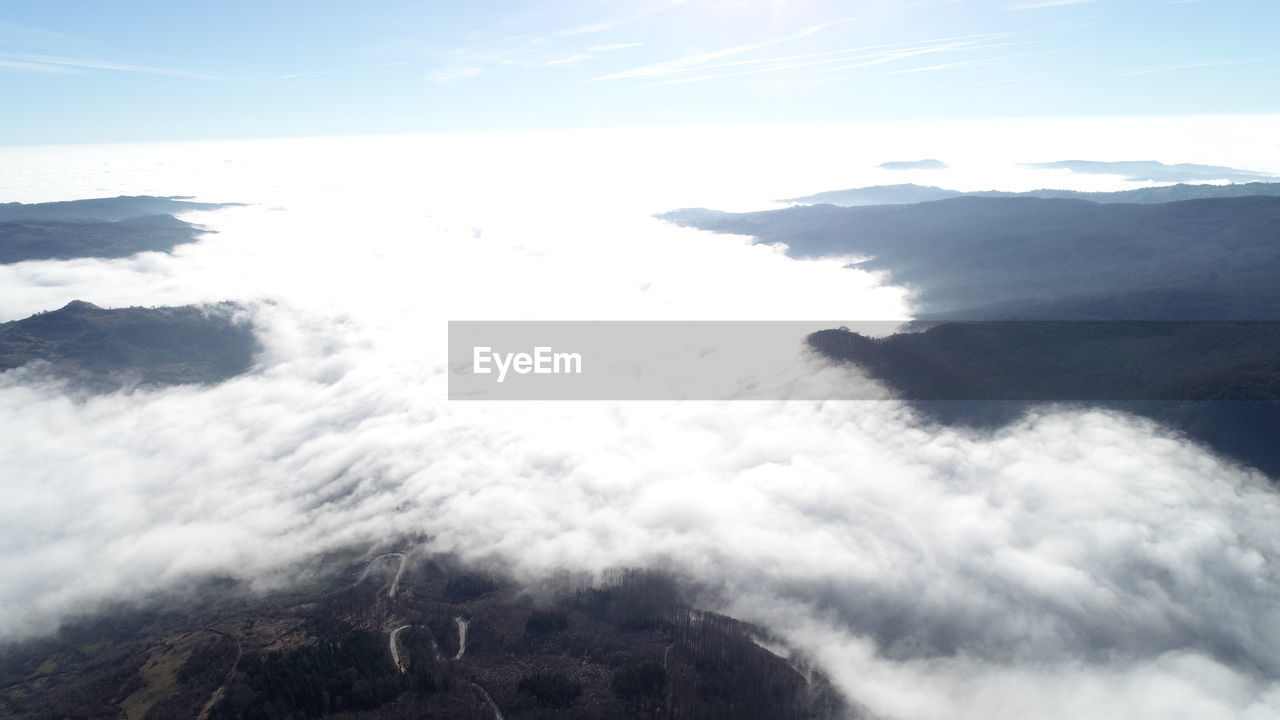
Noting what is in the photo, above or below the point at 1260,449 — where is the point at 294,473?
below

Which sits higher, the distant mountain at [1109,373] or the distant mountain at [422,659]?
the distant mountain at [1109,373]

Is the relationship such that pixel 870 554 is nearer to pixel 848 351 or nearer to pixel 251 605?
pixel 848 351

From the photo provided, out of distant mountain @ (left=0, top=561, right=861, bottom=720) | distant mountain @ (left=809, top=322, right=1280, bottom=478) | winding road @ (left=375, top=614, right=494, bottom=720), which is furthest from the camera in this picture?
distant mountain @ (left=809, top=322, right=1280, bottom=478)

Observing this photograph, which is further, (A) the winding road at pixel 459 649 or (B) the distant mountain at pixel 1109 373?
(B) the distant mountain at pixel 1109 373

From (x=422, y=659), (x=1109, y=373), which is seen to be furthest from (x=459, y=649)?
(x=1109, y=373)

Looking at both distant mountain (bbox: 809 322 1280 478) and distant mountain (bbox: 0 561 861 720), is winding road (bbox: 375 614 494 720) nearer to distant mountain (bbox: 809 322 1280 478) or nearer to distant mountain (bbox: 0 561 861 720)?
distant mountain (bbox: 0 561 861 720)

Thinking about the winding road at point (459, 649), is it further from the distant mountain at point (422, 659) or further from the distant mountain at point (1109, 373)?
the distant mountain at point (1109, 373)

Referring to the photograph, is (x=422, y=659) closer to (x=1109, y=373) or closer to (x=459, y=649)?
(x=459, y=649)

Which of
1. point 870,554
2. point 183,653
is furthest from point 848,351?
point 183,653

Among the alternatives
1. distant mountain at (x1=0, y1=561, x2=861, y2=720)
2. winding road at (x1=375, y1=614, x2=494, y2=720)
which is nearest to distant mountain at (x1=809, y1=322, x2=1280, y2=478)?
distant mountain at (x1=0, y1=561, x2=861, y2=720)

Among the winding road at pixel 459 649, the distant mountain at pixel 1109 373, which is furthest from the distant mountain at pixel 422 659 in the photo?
the distant mountain at pixel 1109 373

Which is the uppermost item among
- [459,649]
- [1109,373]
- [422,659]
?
[1109,373]
